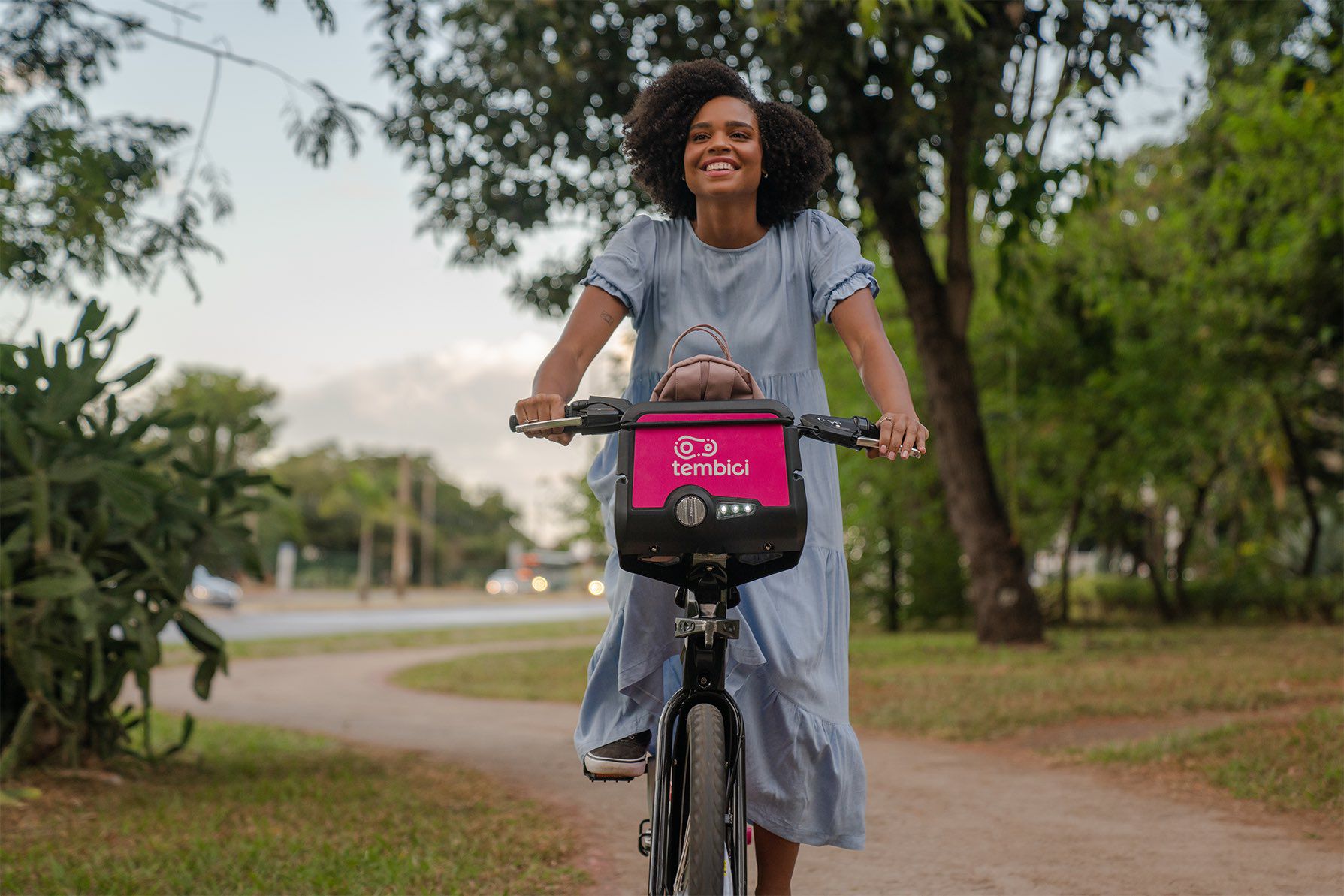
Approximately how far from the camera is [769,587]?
106 inches

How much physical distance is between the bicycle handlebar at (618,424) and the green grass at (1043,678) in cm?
569

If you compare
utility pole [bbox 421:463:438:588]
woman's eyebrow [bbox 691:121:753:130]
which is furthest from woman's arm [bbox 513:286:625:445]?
utility pole [bbox 421:463:438:588]

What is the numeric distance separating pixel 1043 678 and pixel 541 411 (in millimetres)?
8082

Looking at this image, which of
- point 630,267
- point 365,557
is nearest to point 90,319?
point 630,267

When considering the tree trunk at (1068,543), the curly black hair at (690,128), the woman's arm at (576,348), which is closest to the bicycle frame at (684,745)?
the woman's arm at (576,348)

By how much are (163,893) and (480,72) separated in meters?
8.73

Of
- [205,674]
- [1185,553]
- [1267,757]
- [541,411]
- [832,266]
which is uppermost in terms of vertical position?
[832,266]

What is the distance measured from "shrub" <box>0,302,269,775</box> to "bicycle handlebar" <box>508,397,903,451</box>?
3637 millimetres

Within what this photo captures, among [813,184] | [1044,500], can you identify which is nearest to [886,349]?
[813,184]

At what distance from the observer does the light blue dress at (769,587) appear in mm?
2662

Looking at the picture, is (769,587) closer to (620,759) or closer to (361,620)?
(620,759)

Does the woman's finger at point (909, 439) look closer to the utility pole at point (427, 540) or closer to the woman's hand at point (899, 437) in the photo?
the woman's hand at point (899, 437)

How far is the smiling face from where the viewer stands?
110 inches

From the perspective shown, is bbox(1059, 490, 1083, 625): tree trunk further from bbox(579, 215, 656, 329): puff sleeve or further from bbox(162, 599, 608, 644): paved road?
bbox(579, 215, 656, 329): puff sleeve
